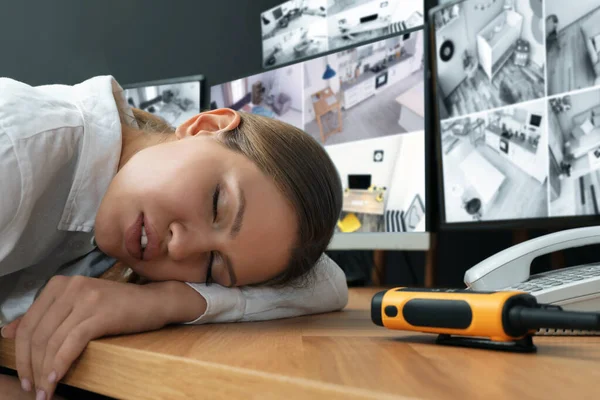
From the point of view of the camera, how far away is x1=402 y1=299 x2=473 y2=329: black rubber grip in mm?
435

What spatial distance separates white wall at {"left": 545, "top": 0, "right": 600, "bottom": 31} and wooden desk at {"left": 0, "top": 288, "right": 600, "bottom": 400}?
61cm

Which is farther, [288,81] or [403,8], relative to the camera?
[288,81]

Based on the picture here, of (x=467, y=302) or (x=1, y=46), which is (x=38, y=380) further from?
(x=1, y=46)

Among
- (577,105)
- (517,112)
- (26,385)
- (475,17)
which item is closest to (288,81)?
(475,17)

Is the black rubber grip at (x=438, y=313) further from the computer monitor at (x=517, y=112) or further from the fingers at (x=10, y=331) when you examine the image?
the computer monitor at (x=517, y=112)

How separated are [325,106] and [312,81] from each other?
0.22 feet

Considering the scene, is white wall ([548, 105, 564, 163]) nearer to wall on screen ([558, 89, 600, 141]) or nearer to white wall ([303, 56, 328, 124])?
wall on screen ([558, 89, 600, 141])

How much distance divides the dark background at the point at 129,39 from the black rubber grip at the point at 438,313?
5.06ft

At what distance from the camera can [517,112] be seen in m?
1.01

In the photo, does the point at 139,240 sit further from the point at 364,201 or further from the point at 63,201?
the point at 364,201

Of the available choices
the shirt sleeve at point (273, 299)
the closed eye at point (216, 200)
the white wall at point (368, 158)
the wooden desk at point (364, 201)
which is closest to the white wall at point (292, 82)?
the white wall at point (368, 158)

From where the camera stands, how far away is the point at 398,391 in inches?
11.4

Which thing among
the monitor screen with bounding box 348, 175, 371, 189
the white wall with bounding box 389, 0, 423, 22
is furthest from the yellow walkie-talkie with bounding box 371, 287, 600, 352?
the white wall with bounding box 389, 0, 423, 22

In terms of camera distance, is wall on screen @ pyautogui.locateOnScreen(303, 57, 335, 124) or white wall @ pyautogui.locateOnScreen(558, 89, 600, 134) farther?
wall on screen @ pyautogui.locateOnScreen(303, 57, 335, 124)
